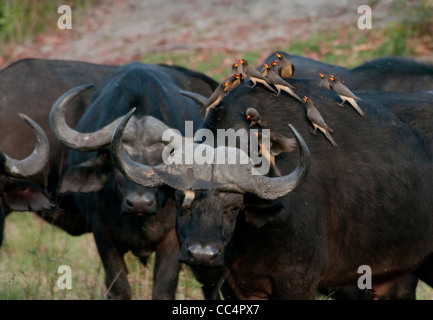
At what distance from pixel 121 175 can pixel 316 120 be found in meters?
2.01

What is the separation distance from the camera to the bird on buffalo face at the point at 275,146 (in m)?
5.66

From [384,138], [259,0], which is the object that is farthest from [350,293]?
[259,0]

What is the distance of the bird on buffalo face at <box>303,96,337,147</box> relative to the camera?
5.88 m

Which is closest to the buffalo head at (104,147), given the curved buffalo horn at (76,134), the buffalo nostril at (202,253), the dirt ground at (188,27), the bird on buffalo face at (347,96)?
the curved buffalo horn at (76,134)

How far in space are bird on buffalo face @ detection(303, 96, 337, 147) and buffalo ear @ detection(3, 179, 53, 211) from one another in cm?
207

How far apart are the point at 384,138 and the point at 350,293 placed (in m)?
2.06

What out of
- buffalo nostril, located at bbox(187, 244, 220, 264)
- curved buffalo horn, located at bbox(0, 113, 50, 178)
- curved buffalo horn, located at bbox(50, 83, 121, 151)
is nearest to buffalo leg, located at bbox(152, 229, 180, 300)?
curved buffalo horn, located at bbox(50, 83, 121, 151)

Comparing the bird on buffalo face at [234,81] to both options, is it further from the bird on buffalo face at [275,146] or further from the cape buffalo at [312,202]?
the bird on buffalo face at [275,146]

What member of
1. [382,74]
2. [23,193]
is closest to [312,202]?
[23,193]

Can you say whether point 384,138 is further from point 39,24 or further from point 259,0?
point 39,24

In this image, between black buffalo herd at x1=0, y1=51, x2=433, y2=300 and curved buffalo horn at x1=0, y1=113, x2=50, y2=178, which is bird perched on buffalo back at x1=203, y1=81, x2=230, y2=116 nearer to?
black buffalo herd at x1=0, y1=51, x2=433, y2=300

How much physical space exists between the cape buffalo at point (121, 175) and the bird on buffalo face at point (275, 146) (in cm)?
153

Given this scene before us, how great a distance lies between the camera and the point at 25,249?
9.90m
